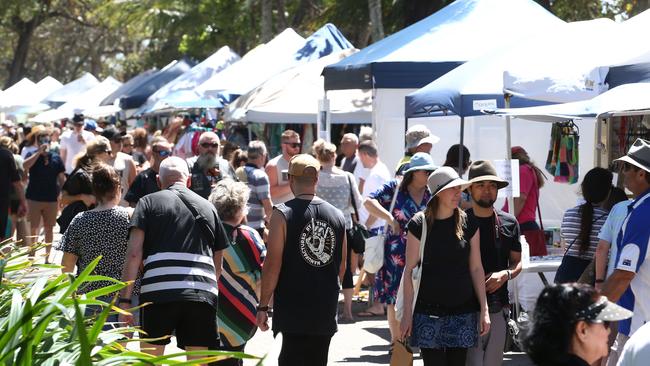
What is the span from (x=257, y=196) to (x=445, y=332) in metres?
5.16

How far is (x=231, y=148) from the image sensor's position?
14.0m

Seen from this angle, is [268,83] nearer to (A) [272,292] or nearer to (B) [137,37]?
(A) [272,292]

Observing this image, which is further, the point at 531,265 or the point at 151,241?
the point at 531,265

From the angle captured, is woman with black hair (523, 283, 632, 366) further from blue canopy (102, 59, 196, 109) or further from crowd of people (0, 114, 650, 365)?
blue canopy (102, 59, 196, 109)

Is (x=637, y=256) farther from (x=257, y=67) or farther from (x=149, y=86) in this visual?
(x=149, y=86)

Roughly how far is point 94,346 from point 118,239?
355cm

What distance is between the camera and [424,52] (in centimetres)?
1462

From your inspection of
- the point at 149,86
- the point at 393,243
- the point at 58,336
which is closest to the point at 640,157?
the point at 58,336

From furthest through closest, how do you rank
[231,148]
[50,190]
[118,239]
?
[50,190] → [231,148] → [118,239]

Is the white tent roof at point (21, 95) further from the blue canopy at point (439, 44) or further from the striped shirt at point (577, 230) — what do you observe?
the striped shirt at point (577, 230)

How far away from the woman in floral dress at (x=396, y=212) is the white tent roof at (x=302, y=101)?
308 inches

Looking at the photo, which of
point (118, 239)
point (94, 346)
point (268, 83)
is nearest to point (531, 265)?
point (118, 239)

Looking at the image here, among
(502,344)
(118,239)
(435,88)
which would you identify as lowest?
(502,344)

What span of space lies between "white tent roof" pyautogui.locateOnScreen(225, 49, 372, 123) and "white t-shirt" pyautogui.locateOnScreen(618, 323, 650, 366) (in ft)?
44.1
